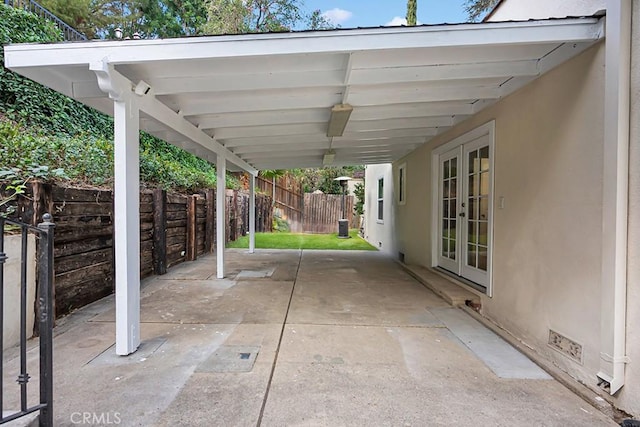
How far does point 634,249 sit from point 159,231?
239 inches

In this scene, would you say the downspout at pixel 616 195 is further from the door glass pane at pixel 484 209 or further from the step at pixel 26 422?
the step at pixel 26 422

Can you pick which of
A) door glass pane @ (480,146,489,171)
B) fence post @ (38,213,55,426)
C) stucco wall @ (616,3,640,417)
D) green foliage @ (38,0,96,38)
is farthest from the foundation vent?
green foliage @ (38,0,96,38)

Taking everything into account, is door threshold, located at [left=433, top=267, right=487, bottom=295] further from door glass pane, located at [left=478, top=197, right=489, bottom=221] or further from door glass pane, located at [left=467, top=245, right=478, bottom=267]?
door glass pane, located at [left=478, top=197, right=489, bottom=221]

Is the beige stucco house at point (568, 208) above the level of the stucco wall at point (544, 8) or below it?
below

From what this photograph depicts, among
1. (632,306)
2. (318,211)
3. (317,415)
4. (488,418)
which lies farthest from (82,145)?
(318,211)

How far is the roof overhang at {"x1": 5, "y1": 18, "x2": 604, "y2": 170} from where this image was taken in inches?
96.0

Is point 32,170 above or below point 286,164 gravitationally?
below

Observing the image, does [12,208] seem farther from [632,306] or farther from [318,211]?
[318,211]

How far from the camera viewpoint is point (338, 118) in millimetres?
3982

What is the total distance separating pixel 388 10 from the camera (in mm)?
13062

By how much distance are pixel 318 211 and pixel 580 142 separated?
14076mm

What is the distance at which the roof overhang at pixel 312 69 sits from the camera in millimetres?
2437

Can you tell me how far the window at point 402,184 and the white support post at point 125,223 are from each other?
5.94m

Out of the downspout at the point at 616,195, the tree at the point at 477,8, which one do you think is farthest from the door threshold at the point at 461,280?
the tree at the point at 477,8
